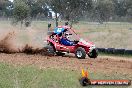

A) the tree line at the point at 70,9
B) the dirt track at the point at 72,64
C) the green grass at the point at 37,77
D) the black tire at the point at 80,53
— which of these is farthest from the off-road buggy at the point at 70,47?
the tree line at the point at 70,9

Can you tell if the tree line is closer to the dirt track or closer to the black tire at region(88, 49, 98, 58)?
the black tire at region(88, 49, 98, 58)

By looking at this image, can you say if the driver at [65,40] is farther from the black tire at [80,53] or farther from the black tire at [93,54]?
the black tire at [93,54]

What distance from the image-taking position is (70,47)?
58.2 feet

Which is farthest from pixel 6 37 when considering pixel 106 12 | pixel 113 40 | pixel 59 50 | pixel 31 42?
pixel 106 12

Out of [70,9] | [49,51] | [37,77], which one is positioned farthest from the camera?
[70,9]

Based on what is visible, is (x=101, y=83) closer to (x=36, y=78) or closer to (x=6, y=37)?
(x=36, y=78)

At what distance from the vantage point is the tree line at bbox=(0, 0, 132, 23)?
129 ft

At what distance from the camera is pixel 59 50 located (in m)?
18.1

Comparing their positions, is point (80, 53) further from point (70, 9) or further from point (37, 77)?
point (70, 9)

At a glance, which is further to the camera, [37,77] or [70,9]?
[70,9]

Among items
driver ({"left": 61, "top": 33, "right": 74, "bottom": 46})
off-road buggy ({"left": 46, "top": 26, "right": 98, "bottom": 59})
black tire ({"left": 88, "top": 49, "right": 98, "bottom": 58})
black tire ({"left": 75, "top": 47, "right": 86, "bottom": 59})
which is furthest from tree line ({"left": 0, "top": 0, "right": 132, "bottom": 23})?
black tire ({"left": 75, "top": 47, "right": 86, "bottom": 59})

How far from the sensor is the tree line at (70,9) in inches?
1549

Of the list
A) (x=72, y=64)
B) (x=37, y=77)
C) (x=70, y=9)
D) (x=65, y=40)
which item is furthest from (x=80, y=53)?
(x=70, y=9)

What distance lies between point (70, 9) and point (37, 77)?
97.4 ft
